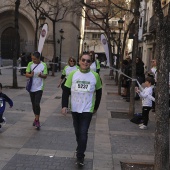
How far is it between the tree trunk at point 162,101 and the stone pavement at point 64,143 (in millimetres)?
737

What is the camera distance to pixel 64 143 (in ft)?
20.1

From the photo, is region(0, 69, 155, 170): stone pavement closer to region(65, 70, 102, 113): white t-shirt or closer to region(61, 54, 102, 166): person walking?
region(61, 54, 102, 166): person walking

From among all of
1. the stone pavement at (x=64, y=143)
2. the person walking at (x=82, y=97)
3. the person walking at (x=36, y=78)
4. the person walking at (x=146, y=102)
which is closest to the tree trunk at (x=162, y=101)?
the stone pavement at (x=64, y=143)

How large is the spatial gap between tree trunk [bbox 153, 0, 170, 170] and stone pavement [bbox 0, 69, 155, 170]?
74cm

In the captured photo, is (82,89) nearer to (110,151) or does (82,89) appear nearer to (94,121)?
(110,151)

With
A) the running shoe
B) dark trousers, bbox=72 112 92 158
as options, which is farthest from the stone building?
the running shoe

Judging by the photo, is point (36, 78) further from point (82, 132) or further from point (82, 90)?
point (82, 132)

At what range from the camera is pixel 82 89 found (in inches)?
193

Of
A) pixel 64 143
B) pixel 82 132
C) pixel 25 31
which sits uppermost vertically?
pixel 25 31

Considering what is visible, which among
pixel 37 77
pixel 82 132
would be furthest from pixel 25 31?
pixel 82 132

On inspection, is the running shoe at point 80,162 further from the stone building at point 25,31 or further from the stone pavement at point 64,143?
the stone building at point 25,31

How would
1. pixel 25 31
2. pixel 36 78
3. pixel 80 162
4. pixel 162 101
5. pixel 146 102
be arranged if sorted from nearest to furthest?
pixel 162 101
pixel 80 162
pixel 36 78
pixel 146 102
pixel 25 31

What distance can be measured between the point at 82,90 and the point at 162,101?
48.7 inches

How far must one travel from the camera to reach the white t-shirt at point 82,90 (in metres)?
4.92
